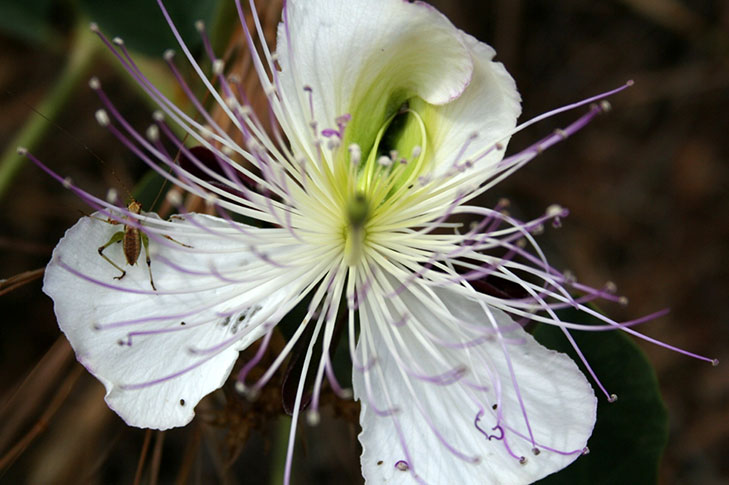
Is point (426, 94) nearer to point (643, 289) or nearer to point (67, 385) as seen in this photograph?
point (67, 385)

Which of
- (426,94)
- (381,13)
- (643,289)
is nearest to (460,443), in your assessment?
(426,94)

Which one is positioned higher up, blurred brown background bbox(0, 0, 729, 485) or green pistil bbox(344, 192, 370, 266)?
blurred brown background bbox(0, 0, 729, 485)

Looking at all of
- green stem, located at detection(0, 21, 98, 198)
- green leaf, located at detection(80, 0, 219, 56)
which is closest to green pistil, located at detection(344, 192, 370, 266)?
green leaf, located at detection(80, 0, 219, 56)

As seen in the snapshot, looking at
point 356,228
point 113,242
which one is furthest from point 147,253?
point 356,228

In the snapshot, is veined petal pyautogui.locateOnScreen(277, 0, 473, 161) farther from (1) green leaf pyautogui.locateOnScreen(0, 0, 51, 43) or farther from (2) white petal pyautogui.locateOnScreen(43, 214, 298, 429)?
(1) green leaf pyautogui.locateOnScreen(0, 0, 51, 43)

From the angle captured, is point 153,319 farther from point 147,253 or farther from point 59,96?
point 59,96

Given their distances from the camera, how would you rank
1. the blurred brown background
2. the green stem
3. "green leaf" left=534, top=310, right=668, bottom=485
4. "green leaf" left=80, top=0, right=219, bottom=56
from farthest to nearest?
1. the blurred brown background
2. the green stem
3. "green leaf" left=80, top=0, right=219, bottom=56
4. "green leaf" left=534, top=310, right=668, bottom=485
